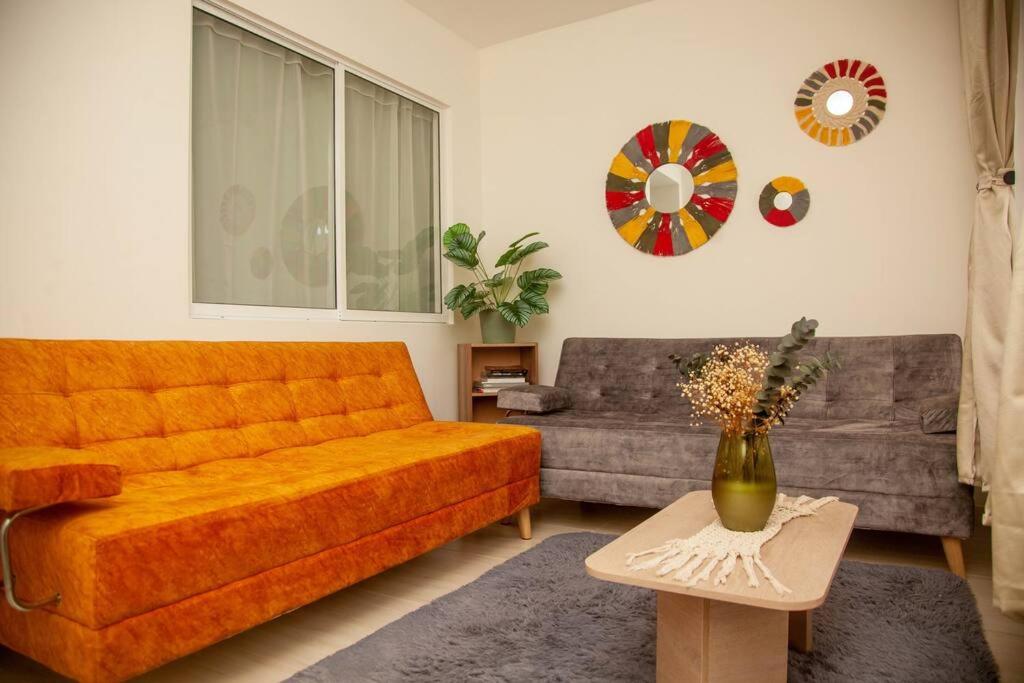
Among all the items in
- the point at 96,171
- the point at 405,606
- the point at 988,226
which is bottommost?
the point at 405,606

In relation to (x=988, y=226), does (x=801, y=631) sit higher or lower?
lower

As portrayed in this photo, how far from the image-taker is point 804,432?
2.64 m

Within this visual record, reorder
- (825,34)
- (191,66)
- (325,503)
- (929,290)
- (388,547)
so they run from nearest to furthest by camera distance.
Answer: (325,503)
(388,547)
(191,66)
(929,290)
(825,34)

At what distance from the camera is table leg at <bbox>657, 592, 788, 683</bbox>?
1.37m

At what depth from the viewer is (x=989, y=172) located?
2.36 m

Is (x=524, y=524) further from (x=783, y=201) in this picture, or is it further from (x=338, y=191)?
(x=783, y=201)

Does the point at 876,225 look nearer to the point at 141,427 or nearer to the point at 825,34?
the point at 825,34

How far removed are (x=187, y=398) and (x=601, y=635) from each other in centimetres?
153

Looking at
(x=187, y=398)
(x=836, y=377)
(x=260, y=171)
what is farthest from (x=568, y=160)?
(x=187, y=398)

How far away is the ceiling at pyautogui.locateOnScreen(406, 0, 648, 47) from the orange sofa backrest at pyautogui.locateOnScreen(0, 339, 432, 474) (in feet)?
7.07

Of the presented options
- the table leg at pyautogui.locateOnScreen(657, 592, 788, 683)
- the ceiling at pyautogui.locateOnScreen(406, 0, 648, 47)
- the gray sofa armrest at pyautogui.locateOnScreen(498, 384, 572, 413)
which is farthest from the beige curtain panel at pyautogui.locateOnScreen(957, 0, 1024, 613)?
the ceiling at pyautogui.locateOnScreen(406, 0, 648, 47)

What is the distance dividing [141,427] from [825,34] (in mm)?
3600

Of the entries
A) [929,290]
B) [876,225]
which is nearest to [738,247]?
[876,225]

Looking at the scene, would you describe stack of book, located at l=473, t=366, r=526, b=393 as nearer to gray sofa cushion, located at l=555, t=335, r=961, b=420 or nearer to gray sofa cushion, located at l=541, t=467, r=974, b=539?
gray sofa cushion, located at l=555, t=335, r=961, b=420
